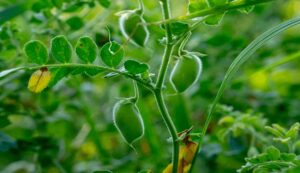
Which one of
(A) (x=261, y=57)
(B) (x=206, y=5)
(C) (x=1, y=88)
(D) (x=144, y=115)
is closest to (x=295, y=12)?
(A) (x=261, y=57)

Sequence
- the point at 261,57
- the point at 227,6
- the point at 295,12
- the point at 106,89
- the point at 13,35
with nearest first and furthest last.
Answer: the point at 227,6, the point at 13,35, the point at 261,57, the point at 106,89, the point at 295,12

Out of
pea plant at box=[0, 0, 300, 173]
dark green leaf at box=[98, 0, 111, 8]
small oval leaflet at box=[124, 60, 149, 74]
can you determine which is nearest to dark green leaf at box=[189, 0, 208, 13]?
pea plant at box=[0, 0, 300, 173]

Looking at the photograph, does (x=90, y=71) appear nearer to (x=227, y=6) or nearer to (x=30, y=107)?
(x=227, y=6)

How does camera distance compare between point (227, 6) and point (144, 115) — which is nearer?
point (227, 6)

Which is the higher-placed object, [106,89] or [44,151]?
[106,89]

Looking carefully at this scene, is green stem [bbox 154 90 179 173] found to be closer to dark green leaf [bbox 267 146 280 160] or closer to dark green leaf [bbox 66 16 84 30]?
dark green leaf [bbox 267 146 280 160]

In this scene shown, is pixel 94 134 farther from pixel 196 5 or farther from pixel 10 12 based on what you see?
pixel 196 5

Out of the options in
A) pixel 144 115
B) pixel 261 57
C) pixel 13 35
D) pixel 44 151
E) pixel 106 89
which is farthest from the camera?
pixel 106 89

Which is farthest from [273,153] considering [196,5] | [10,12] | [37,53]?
[10,12]
